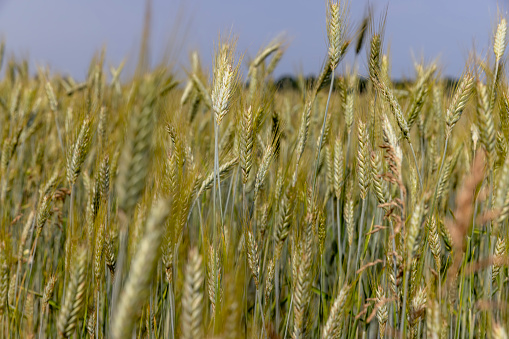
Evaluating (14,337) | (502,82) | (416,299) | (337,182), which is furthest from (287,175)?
(14,337)

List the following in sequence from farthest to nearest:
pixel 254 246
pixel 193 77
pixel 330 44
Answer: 1. pixel 193 77
2. pixel 330 44
3. pixel 254 246

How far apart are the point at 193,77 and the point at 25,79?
2.52m

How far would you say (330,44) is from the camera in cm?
166

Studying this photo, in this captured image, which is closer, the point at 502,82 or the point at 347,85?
the point at 502,82

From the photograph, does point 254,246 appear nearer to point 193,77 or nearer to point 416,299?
point 416,299

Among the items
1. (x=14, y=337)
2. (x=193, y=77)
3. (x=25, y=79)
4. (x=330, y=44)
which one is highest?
(x=25, y=79)

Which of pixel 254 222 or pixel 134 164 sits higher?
pixel 254 222

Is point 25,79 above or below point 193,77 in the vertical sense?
above

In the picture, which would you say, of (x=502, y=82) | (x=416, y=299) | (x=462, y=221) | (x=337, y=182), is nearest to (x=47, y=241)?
(x=337, y=182)

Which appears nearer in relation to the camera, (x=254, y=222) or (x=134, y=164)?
(x=134, y=164)

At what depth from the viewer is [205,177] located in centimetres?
177

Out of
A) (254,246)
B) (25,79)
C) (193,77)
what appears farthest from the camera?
(25,79)

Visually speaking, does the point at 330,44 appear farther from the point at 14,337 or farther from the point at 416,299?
the point at 14,337

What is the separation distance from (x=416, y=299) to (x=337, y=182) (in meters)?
0.69
